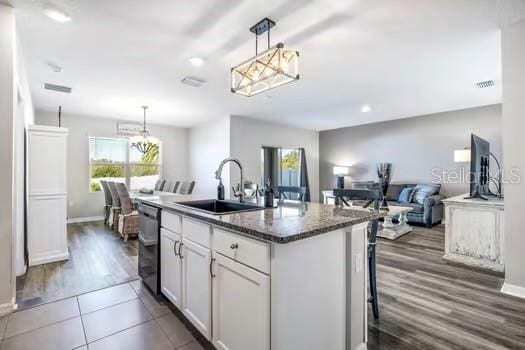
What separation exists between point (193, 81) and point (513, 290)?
14.4 feet

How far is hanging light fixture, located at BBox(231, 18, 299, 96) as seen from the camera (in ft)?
6.55

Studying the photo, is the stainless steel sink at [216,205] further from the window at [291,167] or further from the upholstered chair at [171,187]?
the window at [291,167]

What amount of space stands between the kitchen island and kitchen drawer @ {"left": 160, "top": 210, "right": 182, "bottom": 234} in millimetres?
119

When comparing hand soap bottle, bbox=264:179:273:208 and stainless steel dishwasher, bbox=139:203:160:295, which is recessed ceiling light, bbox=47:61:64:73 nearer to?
stainless steel dishwasher, bbox=139:203:160:295

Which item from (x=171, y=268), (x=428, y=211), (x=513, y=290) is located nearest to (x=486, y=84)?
(x=428, y=211)

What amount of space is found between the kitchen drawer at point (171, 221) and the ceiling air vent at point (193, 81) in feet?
7.41

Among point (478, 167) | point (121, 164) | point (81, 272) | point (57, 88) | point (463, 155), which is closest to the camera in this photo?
point (81, 272)

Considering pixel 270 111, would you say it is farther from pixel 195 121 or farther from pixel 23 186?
pixel 23 186

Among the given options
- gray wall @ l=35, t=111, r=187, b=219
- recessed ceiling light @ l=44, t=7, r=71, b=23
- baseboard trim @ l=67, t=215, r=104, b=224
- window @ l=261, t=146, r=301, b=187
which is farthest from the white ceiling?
baseboard trim @ l=67, t=215, r=104, b=224

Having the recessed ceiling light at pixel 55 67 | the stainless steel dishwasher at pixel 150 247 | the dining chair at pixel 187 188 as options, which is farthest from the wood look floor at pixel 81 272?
the recessed ceiling light at pixel 55 67

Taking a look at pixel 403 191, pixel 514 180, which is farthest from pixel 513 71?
pixel 403 191

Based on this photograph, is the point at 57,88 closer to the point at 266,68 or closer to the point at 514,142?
the point at 266,68

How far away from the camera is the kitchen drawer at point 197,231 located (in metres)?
1.71

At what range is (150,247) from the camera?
2.52m
